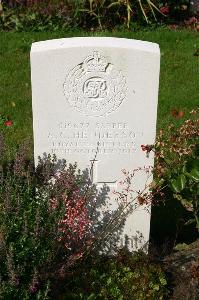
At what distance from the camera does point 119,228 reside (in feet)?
13.3

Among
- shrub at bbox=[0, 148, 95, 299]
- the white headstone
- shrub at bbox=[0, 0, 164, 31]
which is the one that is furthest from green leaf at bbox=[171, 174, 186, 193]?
shrub at bbox=[0, 0, 164, 31]

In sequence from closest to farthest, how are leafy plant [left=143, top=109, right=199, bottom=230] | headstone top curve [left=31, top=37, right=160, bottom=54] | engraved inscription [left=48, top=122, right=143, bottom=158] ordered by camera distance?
1. headstone top curve [left=31, top=37, right=160, bottom=54]
2. leafy plant [left=143, top=109, right=199, bottom=230]
3. engraved inscription [left=48, top=122, right=143, bottom=158]

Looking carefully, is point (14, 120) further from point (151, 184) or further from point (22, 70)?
point (151, 184)

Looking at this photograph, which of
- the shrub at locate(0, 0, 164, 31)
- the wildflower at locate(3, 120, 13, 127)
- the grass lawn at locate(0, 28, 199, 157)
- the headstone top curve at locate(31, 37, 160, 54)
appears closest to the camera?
the headstone top curve at locate(31, 37, 160, 54)

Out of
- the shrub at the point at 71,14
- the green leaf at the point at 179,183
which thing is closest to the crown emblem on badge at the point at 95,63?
the green leaf at the point at 179,183

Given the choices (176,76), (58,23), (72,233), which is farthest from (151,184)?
(58,23)

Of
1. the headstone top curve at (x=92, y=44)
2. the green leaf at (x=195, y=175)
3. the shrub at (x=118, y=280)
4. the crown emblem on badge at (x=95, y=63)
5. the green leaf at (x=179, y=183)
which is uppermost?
the headstone top curve at (x=92, y=44)

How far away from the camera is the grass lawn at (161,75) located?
20.1 feet

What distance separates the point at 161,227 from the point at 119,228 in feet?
2.29

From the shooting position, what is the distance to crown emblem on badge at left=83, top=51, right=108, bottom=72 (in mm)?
3488

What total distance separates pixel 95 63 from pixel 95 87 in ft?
0.53

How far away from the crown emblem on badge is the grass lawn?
1941 millimetres

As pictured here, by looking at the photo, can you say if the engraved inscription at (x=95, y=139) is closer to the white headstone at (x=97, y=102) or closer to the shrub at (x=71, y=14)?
the white headstone at (x=97, y=102)

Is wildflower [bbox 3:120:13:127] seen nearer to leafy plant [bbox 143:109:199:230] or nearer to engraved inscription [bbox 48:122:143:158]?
engraved inscription [bbox 48:122:143:158]
